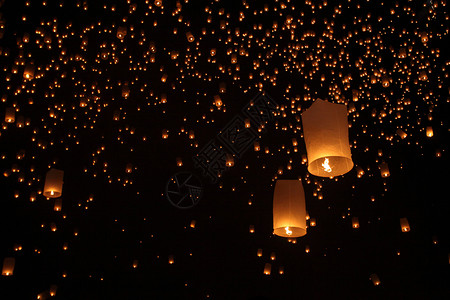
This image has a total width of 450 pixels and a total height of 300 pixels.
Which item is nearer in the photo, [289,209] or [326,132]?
[326,132]

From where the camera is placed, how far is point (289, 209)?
3.00 metres

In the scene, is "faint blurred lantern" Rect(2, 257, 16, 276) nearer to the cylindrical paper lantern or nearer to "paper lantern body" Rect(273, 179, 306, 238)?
the cylindrical paper lantern

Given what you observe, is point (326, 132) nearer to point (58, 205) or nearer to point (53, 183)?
point (53, 183)

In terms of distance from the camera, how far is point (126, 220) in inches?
271

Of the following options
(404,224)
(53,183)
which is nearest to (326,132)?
(53,183)

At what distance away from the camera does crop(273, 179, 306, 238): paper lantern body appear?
298cm

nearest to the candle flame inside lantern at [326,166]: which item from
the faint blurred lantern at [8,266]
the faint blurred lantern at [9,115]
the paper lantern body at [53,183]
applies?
the paper lantern body at [53,183]

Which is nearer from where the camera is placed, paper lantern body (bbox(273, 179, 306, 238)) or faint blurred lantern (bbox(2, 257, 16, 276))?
paper lantern body (bbox(273, 179, 306, 238))

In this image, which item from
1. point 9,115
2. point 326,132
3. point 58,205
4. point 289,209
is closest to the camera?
point 326,132

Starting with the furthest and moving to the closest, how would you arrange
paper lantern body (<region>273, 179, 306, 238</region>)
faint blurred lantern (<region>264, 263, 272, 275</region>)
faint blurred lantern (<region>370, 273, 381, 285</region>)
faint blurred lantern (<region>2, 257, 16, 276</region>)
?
faint blurred lantern (<region>264, 263, 272, 275</region>)
faint blurred lantern (<region>370, 273, 381, 285</region>)
faint blurred lantern (<region>2, 257, 16, 276</region>)
paper lantern body (<region>273, 179, 306, 238</region>)

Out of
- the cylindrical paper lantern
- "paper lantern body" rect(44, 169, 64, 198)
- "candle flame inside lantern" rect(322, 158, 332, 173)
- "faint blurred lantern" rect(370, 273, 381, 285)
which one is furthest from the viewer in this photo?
"faint blurred lantern" rect(370, 273, 381, 285)

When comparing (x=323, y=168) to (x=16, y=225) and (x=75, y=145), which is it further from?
(x=16, y=225)

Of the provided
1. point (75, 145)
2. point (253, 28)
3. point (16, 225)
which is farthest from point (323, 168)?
point (16, 225)

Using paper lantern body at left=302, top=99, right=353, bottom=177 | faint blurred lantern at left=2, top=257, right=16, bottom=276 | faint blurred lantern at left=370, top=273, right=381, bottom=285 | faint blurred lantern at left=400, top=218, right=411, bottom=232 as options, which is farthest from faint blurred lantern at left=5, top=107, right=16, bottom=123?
faint blurred lantern at left=370, top=273, right=381, bottom=285
